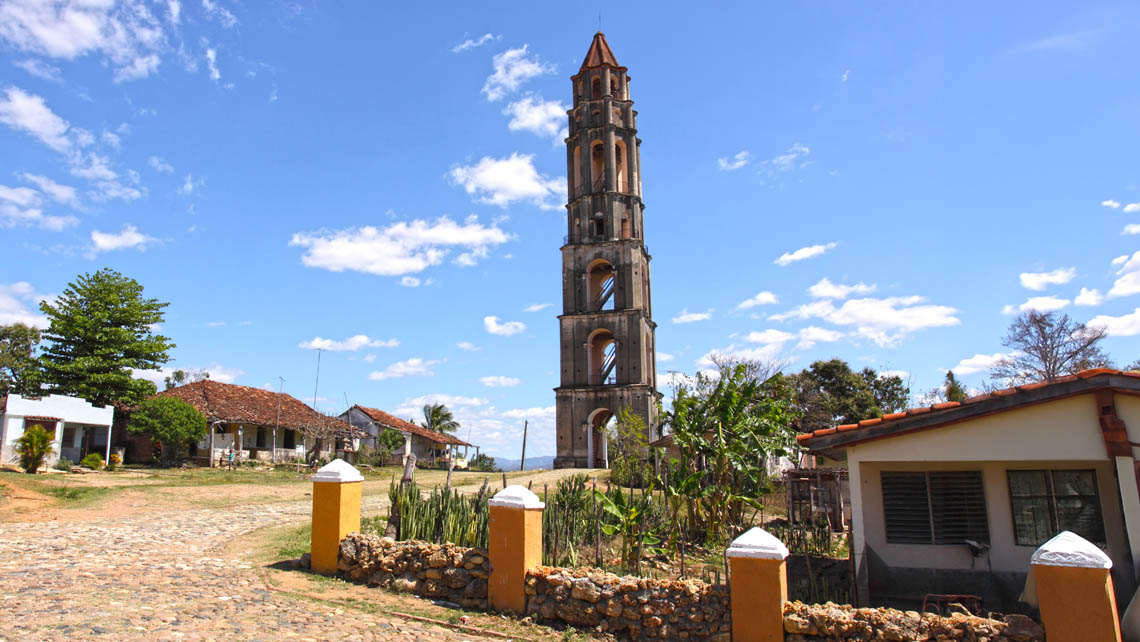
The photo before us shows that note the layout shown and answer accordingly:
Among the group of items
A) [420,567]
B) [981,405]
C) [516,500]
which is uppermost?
[981,405]

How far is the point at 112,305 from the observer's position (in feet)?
99.0

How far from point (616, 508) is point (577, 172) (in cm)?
2993

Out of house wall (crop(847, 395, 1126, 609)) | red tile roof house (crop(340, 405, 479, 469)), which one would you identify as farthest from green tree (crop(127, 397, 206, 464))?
house wall (crop(847, 395, 1126, 609))

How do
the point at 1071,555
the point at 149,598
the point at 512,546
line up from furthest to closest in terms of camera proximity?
the point at 512,546 → the point at 149,598 → the point at 1071,555

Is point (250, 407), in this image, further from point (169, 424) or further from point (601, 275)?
point (601, 275)

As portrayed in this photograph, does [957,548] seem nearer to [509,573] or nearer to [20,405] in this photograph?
[509,573]

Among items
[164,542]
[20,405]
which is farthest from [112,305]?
[164,542]

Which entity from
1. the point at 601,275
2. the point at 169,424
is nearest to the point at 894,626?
the point at 169,424

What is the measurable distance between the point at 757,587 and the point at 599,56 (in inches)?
1442

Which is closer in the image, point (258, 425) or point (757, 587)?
point (757, 587)

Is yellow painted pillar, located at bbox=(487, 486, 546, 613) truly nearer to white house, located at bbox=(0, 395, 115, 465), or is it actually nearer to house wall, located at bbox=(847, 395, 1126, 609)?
house wall, located at bbox=(847, 395, 1126, 609)

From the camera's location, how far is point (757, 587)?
6.93m

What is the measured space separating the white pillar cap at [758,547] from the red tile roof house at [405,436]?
3590cm

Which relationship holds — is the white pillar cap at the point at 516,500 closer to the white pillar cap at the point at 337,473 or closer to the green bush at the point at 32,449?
the white pillar cap at the point at 337,473
